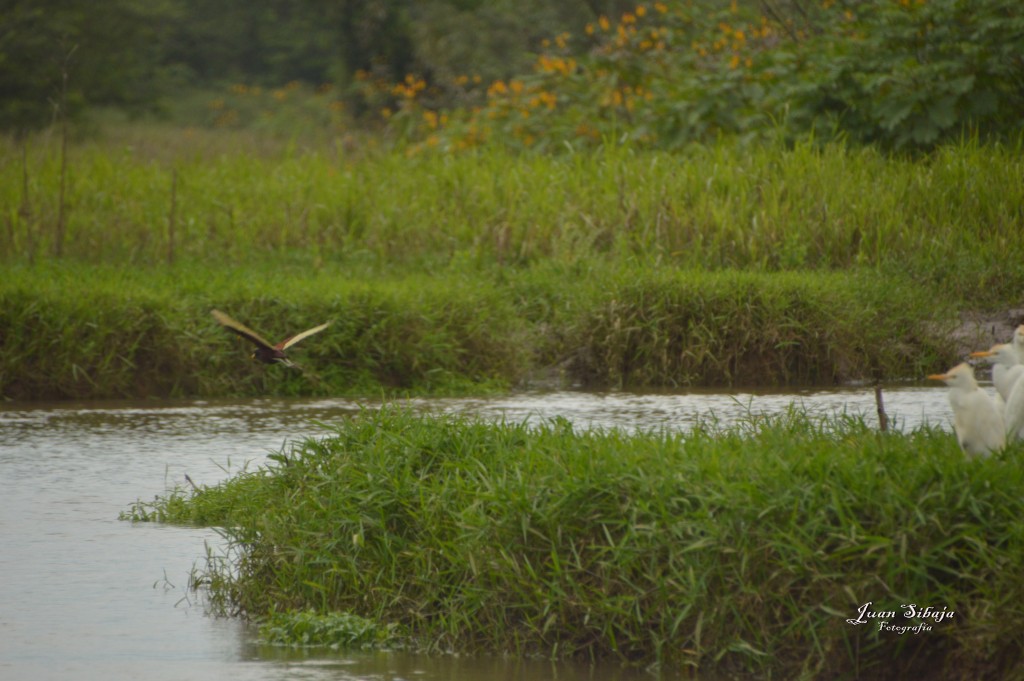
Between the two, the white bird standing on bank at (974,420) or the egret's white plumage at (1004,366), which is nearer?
the white bird standing on bank at (974,420)

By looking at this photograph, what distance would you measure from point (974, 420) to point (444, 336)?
4759mm

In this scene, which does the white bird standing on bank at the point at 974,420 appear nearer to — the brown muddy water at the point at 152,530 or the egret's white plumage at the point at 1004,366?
the egret's white plumage at the point at 1004,366

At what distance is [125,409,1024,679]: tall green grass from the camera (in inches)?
144

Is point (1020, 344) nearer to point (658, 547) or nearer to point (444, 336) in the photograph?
point (658, 547)

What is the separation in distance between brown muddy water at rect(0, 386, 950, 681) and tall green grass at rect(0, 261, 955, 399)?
0.31 meters

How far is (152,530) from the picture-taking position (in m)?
5.47

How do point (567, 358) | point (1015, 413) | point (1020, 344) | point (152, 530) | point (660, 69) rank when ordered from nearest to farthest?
point (1015, 413) → point (1020, 344) → point (152, 530) → point (567, 358) → point (660, 69)

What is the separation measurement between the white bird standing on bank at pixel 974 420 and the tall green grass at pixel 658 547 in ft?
0.24

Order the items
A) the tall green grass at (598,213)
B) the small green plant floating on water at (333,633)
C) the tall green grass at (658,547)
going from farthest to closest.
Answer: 1. the tall green grass at (598,213)
2. the small green plant floating on water at (333,633)
3. the tall green grass at (658,547)

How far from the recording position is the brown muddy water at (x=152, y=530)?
3.99m

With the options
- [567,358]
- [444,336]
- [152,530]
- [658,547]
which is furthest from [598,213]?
[658,547]

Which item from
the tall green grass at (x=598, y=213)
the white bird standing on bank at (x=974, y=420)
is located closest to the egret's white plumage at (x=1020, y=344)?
the white bird standing on bank at (x=974, y=420)

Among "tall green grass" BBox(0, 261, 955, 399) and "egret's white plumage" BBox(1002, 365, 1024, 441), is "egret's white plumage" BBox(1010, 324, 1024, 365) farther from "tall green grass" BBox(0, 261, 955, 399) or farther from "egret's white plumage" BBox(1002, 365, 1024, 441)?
"tall green grass" BBox(0, 261, 955, 399)

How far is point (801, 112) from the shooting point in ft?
39.6
